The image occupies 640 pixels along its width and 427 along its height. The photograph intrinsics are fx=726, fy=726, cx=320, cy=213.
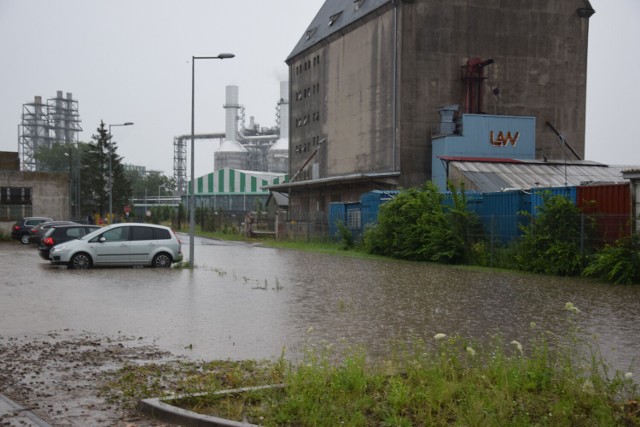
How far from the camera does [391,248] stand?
32.5 meters

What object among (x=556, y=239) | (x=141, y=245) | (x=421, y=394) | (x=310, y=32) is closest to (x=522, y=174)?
(x=556, y=239)

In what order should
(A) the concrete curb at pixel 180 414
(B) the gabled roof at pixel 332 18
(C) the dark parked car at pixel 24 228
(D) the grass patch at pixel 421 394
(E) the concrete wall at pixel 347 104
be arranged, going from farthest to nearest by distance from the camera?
1. (B) the gabled roof at pixel 332 18
2. (E) the concrete wall at pixel 347 104
3. (C) the dark parked car at pixel 24 228
4. (A) the concrete curb at pixel 180 414
5. (D) the grass patch at pixel 421 394

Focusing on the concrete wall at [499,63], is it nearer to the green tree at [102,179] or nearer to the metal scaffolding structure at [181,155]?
the green tree at [102,179]

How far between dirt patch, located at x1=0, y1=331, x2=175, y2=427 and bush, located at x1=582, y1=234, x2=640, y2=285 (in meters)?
14.8

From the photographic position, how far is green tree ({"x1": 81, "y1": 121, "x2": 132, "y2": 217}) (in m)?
76.3

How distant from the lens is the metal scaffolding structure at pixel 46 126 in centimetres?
12506

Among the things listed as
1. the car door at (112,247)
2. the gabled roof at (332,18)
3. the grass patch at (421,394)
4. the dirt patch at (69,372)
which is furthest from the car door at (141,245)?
the gabled roof at (332,18)

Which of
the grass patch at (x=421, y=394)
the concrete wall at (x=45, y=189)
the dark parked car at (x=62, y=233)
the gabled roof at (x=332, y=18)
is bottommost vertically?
the grass patch at (x=421, y=394)

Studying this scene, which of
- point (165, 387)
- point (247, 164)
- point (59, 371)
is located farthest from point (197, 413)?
point (247, 164)

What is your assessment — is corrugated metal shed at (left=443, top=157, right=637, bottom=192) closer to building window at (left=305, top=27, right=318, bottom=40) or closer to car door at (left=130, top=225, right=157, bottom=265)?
car door at (left=130, top=225, right=157, bottom=265)

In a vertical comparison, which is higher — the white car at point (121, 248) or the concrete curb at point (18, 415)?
the white car at point (121, 248)

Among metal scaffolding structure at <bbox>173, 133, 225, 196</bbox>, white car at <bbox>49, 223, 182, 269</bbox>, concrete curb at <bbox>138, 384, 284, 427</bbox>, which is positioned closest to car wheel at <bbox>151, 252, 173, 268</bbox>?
white car at <bbox>49, 223, 182, 269</bbox>

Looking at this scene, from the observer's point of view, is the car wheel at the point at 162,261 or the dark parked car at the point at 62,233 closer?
the car wheel at the point at 162,261

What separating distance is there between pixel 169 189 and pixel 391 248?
11974 centimetres
